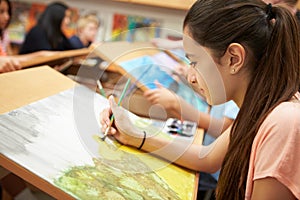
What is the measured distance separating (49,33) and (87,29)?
642mm

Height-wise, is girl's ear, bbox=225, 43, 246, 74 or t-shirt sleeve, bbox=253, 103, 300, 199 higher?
girl's ear, bbox=225, 43, 246, 74

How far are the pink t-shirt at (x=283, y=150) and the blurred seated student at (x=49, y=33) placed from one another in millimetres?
2288

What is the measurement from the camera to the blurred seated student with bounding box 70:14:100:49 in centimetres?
345

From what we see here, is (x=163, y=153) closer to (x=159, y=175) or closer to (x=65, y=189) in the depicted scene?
(x=159, y=175)

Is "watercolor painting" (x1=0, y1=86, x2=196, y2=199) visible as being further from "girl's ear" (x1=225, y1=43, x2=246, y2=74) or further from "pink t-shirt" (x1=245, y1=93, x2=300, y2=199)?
"girl's ear" (x1=225, y1=43, x2=246, y2=74)

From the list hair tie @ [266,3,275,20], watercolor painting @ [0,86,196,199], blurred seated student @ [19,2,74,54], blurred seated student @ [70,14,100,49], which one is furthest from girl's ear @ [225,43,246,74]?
blurred seated student @ [70,14,100,49]

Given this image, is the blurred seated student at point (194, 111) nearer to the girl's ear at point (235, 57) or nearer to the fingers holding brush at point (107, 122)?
the fingers holding brush at point (107, 122)

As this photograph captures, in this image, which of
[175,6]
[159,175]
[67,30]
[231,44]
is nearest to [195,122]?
[159,175]

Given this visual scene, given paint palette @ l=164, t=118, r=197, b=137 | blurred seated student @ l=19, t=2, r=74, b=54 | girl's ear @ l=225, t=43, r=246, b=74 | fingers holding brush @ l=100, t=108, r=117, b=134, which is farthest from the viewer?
blurred seated student @ l=19, t=2, r=74, b=54

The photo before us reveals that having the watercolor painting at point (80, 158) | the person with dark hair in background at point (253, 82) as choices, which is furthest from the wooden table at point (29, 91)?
the person with dark hair in background at point (253, 82)

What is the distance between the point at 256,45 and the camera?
3.01 feet

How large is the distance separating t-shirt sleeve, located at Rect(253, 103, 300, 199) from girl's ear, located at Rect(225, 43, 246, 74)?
0.54ft

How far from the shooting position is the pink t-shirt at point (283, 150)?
32.0 inches

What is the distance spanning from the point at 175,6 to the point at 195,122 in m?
1.85
